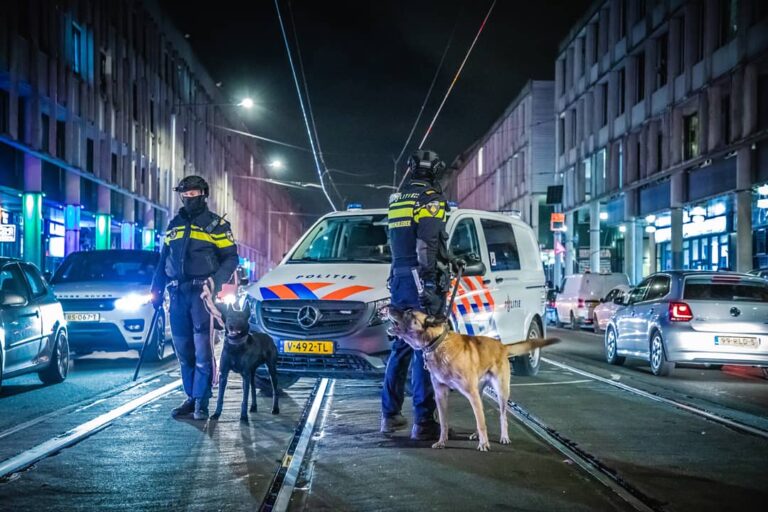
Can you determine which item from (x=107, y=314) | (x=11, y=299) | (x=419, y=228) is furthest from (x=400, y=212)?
(x=107, y=314)

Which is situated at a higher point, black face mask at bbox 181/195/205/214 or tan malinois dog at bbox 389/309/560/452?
black face mask at bbox 181/195/205/214

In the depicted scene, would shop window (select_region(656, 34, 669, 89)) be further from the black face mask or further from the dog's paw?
the dog's paw

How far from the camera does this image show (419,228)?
23.2 ft

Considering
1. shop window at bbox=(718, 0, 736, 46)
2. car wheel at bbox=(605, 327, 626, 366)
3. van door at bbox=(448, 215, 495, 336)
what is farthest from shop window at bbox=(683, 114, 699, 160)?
van door at bbox=(448, 215, 495, 336)

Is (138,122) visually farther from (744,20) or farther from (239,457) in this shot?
(239,457)

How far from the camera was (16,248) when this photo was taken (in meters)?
25.5

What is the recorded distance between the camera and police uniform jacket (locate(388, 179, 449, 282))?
7000mm

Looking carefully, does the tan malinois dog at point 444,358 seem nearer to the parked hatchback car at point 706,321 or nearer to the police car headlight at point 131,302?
the parked hatchback car at point 706,321

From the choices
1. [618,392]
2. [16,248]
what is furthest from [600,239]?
[618,392]

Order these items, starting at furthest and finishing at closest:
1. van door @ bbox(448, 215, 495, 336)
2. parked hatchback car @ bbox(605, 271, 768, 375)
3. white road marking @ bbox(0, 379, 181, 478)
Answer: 1. parked hatchback car @ bbox(605, 271, 768, 375)
2. van door @ bbox(448, 215, 495, 336)
3. white road marking @ bbox(0, 379, 181, 478)

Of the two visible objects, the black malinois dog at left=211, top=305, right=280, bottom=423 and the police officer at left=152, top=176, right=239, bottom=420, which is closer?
the black malinois dog at left=211, top=305, right=280, bottom=423

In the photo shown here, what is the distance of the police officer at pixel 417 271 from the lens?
699cm

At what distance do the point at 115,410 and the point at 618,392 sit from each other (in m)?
5.64

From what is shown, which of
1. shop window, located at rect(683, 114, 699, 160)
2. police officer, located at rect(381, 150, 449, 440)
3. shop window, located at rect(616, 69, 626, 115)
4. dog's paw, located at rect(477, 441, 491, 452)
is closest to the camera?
dog's paw, located at rect(477, 441, 491, 452)
